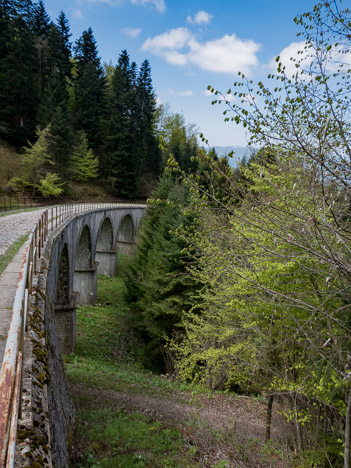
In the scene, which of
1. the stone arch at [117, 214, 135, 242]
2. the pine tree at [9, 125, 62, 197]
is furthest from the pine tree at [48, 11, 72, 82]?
the stone arch at [117, 214, 135, 242]

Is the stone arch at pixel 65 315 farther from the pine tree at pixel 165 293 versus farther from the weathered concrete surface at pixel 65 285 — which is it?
the pine tree at pixel 165 293

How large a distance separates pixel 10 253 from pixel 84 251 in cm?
1620

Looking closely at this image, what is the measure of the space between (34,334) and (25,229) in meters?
11.3

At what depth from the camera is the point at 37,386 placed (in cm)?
307

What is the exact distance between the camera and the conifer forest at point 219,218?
4.71m

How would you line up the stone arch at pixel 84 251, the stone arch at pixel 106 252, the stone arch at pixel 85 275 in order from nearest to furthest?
the stone arch at pixel 84 251, the stone arch at pixel 85 275, the stone arch at pixel 106 252

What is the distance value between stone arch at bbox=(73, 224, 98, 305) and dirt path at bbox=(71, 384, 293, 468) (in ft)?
48.6

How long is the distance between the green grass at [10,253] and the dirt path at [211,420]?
4426 millimetres

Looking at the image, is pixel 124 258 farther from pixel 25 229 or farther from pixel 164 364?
pixel 25 229

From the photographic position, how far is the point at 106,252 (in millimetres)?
34688

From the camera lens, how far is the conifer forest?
4.71 meters

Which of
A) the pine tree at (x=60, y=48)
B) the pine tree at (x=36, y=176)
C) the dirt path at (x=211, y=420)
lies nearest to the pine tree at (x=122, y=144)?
the pine tree at (x=60, y=48)

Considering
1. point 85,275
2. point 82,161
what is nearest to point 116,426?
point 85,275

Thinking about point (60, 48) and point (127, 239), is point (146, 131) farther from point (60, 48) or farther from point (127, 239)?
point (127, 239)
